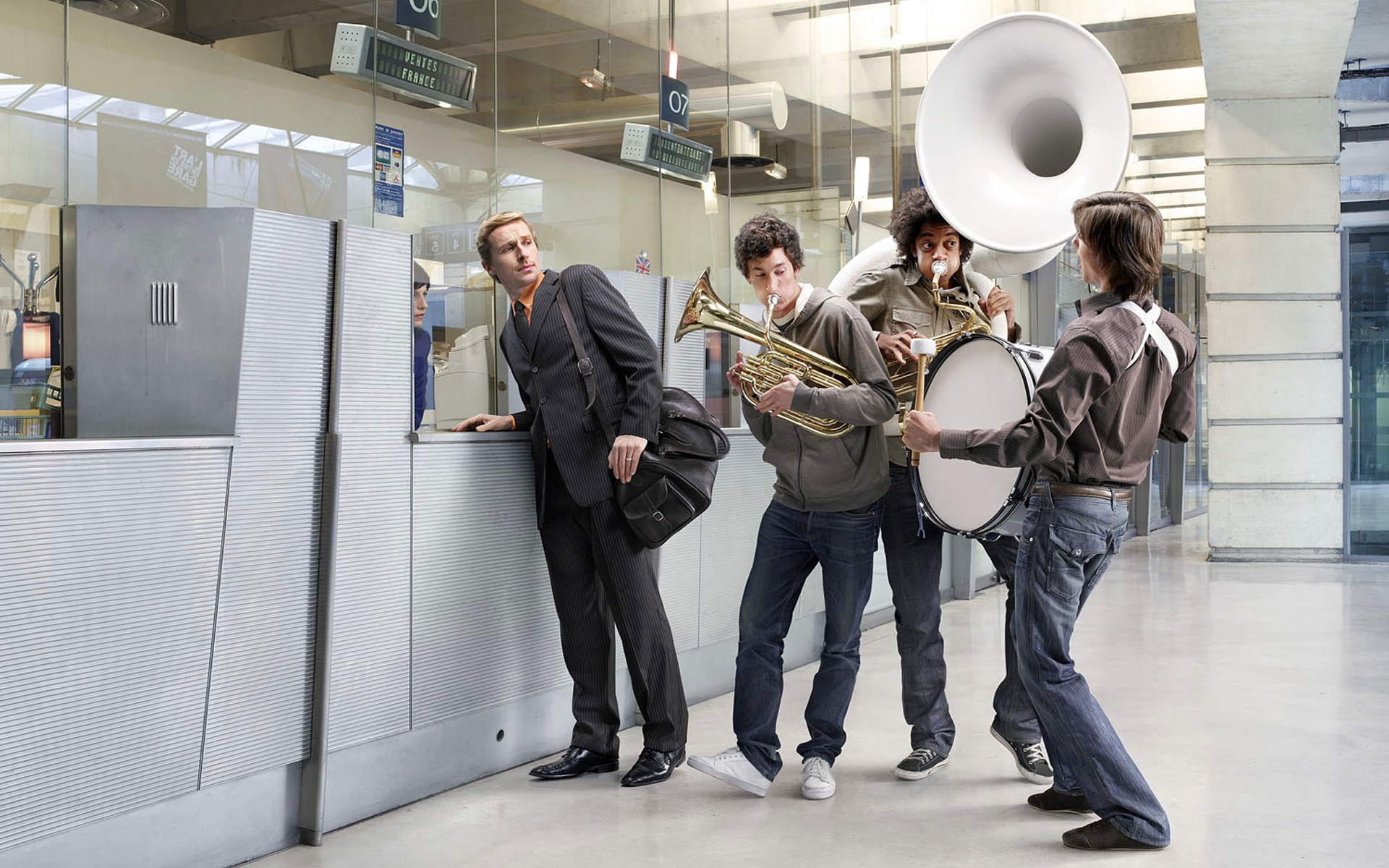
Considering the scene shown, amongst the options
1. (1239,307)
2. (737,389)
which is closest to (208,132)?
(737,389)

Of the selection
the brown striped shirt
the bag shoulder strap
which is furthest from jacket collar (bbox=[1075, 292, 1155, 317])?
the bag shoulder strap

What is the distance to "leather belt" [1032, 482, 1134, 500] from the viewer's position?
2.93m

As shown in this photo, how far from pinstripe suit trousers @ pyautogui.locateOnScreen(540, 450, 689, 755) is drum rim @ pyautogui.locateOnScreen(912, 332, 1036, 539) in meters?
0.86

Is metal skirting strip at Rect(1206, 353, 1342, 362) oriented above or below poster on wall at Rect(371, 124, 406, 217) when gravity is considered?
below

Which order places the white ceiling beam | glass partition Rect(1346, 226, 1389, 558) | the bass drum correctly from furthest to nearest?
1. the white ceiling beam
2. glass partition Rect(1346, 226, 1389, 558)
3. the bass drum

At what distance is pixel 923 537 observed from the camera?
3.54 m

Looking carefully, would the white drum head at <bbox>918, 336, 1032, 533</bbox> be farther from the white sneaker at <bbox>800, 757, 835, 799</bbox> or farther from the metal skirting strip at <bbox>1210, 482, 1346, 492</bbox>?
the metal skirting strip at <bbox>1210, 482, 1346, 492</bbox>

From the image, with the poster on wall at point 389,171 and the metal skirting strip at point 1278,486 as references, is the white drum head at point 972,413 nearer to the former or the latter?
the poster on wall at point 389,171

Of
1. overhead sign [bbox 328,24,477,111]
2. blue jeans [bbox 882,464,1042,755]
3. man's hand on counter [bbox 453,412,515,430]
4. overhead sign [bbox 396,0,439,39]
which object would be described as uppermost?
overhead sign [bbox 396,0,439,39]

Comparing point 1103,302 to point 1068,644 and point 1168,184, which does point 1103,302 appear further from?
point 1168,184

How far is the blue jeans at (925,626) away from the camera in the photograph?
11.6ft

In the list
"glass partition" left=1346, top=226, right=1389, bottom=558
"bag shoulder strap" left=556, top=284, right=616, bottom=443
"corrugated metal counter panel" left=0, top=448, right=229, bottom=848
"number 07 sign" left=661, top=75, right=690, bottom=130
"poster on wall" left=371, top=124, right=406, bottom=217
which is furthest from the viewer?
"glass partition" left=1346, top=226, right=1389, bottom=558

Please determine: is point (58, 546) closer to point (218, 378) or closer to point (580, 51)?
point (218, 378)

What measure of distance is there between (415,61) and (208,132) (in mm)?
738
